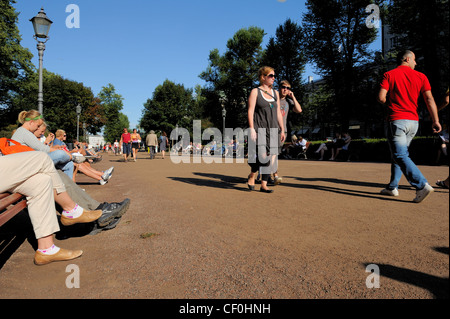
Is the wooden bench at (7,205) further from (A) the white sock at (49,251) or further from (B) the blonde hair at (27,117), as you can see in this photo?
(B) the blonde hair at (27,117)

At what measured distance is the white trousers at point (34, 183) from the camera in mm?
2246

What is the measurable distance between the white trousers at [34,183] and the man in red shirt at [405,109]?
3.00 m

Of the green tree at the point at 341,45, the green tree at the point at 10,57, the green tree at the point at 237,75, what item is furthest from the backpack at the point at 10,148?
the green tree at the point at 237,75

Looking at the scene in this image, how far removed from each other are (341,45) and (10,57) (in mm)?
32545

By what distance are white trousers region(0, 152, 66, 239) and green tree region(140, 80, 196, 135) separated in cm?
5332

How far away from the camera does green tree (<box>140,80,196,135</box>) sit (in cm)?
5541

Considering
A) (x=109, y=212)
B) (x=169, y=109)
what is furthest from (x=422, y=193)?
(x=169, y=109)

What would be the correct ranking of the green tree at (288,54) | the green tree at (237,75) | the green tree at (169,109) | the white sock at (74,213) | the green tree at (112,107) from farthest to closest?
the green tree at (112,107), the green tree at (169,109), the green tree at (237,75), the green tree at (288,54), the white sock at (74,213)

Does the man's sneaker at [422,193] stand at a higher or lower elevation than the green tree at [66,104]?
lower

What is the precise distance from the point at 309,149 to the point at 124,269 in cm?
1908

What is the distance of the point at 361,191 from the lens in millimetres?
5168

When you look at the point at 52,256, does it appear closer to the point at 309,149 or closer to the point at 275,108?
the point at 275,108

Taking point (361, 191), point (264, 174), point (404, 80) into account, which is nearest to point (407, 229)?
point (404, 80)

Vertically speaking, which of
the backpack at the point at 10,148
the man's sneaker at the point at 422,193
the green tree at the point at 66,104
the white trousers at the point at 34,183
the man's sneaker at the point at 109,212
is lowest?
the man's sneaker at the point at 109,212
